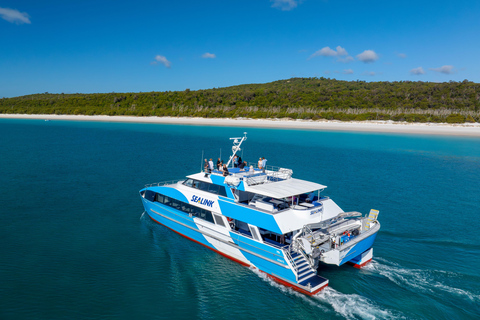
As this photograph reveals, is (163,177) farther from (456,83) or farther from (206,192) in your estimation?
(456,83)

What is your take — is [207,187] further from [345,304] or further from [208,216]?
[345,304]

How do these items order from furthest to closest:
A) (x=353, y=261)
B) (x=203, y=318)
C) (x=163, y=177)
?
(x=163, y=177), (x=353, y=261), (x=203, y=318)

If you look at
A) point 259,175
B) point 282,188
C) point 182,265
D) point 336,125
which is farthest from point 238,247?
point 336,125

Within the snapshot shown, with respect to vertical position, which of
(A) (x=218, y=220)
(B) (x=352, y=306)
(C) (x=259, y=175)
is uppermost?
(C) (x=259, y=175)

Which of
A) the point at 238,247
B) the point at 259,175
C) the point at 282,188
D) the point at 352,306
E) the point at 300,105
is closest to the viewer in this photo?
A: the point at 352,306

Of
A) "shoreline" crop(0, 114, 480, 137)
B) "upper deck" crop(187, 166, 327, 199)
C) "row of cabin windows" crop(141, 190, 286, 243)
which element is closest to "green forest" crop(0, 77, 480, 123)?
"shoreline" crop(0, 114, 480, 137)

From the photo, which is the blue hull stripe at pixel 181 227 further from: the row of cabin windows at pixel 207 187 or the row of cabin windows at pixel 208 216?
the row of cabin windows at pixel 207 187

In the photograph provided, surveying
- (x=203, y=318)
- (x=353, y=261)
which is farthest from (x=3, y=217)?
(x=353, y=261)
